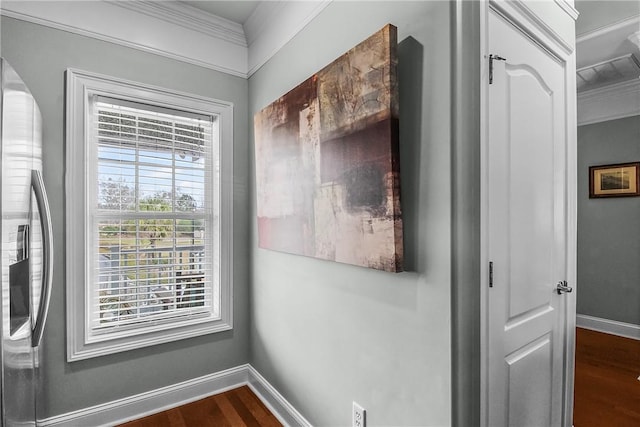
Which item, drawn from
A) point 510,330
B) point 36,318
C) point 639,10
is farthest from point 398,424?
point 639,10

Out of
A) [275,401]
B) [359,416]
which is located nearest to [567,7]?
[359,416]

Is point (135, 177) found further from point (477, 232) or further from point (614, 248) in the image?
point (614, 248)

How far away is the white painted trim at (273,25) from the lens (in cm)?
194

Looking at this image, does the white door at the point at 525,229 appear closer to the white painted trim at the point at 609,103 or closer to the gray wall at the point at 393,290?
the gray wall at the point at 393,290

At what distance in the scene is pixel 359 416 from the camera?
157 cm

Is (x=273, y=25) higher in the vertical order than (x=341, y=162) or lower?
higher

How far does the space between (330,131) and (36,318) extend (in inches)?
57.5

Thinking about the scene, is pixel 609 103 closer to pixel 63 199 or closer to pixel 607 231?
pixel 607 231

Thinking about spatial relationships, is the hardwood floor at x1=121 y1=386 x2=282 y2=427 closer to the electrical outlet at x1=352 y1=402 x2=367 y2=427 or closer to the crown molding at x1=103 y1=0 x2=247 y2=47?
the electrical outlet at x1=352 y1=402 x2=367 y2=427

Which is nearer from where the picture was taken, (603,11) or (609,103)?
(603,11)

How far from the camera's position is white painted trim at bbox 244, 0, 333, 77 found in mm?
1938

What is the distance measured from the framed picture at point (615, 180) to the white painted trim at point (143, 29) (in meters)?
3.87

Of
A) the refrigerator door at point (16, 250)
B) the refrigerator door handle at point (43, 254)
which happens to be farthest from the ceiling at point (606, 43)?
the refrigerator door handle at point (43, 254)

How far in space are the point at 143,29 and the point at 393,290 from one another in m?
2.24
